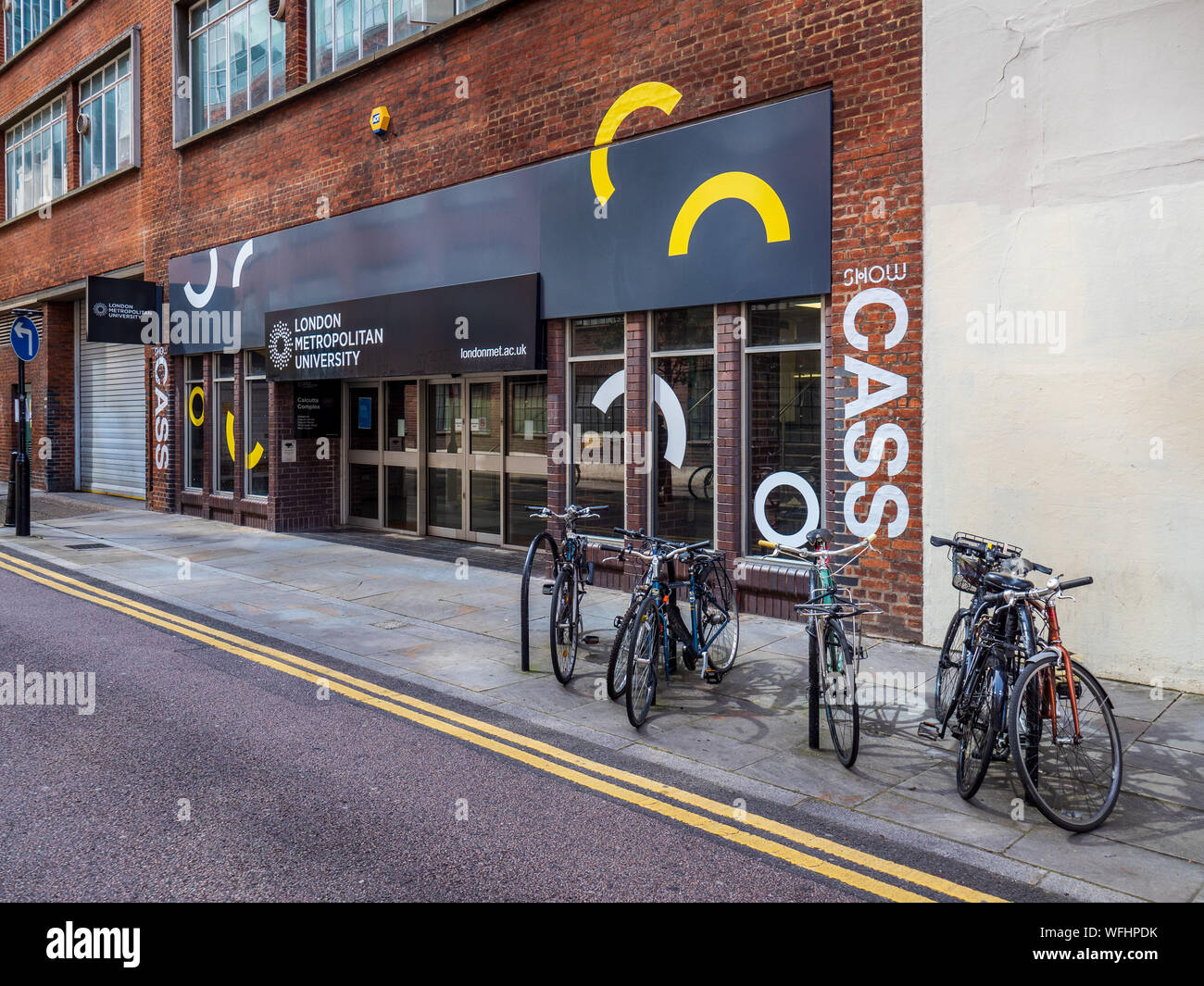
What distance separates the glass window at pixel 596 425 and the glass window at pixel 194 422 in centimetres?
944

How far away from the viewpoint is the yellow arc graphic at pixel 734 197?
360 inches

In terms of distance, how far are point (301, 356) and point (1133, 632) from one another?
1193cm

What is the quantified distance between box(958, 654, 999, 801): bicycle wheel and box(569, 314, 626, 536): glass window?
18.7ft

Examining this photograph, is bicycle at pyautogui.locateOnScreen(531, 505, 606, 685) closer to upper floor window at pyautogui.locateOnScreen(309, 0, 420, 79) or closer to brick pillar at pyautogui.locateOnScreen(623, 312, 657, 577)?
brick pillar at pyautogui.locateOnScreen(623, 312, 657, 577)

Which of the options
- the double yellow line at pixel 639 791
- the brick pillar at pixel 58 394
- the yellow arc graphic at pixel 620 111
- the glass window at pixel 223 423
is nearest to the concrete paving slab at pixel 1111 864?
the double yellow line at pixel 639 791

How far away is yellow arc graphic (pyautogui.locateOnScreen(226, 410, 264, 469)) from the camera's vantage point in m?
16.5

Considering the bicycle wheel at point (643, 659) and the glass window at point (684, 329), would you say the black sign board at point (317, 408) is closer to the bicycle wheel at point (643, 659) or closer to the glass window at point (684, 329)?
the glass window at point (684, 329)

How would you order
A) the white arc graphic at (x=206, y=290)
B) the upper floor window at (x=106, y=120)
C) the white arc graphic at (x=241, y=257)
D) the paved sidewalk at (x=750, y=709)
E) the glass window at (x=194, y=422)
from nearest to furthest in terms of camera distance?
the paved sidewalk at (x=750, y=709), the white arc graphic at (x=241, y=257), the white arc graphic at (x=206, y=290), the glass window at (x=194, y=422), the upper floor window at (x=106, y=120)

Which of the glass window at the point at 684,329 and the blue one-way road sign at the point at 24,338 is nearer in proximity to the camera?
the glass window at the point at 684,329

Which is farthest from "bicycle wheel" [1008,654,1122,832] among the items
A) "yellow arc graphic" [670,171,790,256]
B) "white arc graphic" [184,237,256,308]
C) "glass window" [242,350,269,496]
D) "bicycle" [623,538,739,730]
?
"white arc graphic" [184,237,256,308]

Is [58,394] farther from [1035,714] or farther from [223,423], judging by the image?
[1035,714]

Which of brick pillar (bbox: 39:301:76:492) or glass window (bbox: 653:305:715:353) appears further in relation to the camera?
brick pillar (bbox: 39:301:76:492)

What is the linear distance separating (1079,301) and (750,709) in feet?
12.8

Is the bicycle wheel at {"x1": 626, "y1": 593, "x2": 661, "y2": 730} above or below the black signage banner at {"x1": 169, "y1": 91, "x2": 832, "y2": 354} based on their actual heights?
below
